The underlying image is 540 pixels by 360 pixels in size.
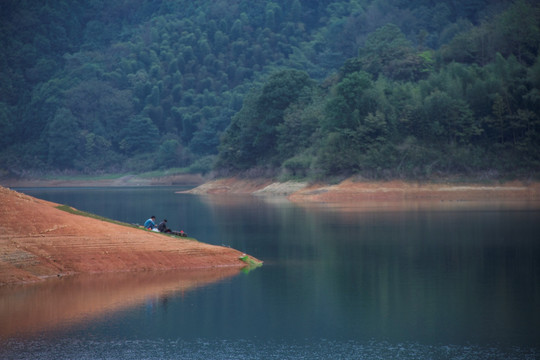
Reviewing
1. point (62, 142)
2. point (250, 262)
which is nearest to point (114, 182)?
point (62, 142)

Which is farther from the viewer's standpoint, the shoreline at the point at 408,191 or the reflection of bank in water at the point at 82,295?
the shoreline at the point at 408,191

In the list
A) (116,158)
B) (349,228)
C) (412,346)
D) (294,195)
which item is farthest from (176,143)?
(412,346)

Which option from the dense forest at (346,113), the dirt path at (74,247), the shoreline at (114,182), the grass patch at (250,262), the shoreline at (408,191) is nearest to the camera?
the dirt path at (74,247)

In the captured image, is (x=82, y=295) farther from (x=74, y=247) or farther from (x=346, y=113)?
(x=346, y=113)

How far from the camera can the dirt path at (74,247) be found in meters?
30.3

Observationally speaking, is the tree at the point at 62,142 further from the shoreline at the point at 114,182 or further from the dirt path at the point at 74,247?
the dirt path at the point at 74,247

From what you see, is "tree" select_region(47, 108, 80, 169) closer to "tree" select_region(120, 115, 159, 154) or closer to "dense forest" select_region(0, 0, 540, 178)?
"dense forest" select_region(0, 0, 540, 178)

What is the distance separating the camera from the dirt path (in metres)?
30.3

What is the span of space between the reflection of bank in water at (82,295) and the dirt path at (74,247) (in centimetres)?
71

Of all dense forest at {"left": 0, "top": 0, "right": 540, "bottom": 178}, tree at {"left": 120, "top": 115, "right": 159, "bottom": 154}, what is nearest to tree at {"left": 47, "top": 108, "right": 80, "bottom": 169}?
dense forest at {"left": 0, "top": 0, "right": 540, "bottom": 178}

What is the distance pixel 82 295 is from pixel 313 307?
9.20 meters

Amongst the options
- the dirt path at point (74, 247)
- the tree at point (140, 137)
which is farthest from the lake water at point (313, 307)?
the tree at point (140, 137)

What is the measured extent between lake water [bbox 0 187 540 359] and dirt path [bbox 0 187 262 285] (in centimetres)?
116

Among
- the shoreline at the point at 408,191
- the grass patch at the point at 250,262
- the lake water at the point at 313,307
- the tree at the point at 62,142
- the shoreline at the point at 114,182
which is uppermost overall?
the tree at the point at 62,142
